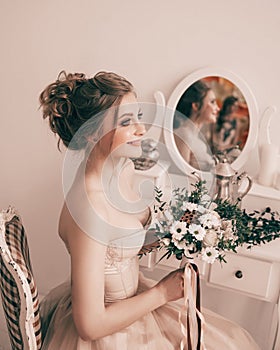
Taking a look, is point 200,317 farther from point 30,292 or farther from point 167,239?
point 30,292

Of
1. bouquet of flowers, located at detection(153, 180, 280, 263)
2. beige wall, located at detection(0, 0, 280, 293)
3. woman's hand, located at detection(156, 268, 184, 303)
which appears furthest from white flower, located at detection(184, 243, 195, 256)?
beige wall, located at detection(0, 0, 280, 293)

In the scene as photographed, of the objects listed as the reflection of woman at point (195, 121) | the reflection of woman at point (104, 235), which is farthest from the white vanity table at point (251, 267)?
the reflection of woman at point (104, 235)

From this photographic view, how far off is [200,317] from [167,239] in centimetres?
28

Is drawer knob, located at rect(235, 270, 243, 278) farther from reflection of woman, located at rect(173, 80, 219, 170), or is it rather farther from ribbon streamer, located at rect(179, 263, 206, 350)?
reflection of woman, located at rect(173, 80, 219, 170)

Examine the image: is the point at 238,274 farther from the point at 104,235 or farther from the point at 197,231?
the point at 104,235

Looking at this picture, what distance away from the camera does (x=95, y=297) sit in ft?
4.61

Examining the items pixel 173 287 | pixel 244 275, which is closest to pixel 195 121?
pixel 244 275

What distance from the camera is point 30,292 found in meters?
1.42

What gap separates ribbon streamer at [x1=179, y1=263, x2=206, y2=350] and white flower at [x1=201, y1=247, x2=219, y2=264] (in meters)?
0.09

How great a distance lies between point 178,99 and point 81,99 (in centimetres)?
68

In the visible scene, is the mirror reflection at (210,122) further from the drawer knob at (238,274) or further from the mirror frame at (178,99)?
the drawer knob at (238,274)

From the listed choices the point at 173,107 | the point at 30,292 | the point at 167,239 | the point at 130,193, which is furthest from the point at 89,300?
the point at 173,107

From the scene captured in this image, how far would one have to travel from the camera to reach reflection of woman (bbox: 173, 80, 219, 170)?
1973 millimetres

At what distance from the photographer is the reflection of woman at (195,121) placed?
77.7 inches
